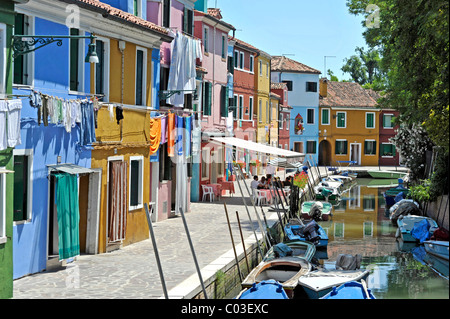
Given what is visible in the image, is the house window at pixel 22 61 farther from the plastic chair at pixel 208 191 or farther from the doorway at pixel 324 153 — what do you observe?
the doorway at pixel 324 153

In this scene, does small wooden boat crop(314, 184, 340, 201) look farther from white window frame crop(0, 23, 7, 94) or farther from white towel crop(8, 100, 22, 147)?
white window frame crop(0, 23, 7, 94)

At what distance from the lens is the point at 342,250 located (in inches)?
1037

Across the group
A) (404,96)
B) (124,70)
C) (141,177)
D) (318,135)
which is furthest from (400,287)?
(318,135)

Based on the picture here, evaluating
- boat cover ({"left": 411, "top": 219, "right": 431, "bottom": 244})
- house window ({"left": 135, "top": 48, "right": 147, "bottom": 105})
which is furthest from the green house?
boat cover ({"left": 411, "top": 219, "right": 431, "bottom": 244})

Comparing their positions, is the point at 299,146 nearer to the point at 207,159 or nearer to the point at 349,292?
the point at 207,159

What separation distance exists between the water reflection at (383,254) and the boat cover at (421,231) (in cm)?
42

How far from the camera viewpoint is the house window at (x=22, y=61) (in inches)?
574

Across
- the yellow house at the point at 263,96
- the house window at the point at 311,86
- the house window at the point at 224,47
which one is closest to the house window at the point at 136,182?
the house window at the point at 224,47

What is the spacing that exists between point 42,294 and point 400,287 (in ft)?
36.6

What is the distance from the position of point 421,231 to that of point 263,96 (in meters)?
27.2

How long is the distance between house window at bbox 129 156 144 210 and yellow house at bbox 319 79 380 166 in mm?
53590

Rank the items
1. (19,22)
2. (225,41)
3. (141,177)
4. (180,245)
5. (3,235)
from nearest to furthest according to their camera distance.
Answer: (3,235) < (19,22) < (180,245) < (141,177) < (225,41)

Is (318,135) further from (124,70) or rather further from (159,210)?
(124,70)

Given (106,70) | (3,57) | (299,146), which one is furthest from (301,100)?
(3,57)
